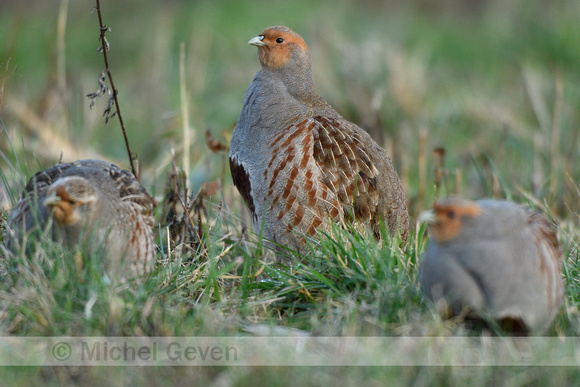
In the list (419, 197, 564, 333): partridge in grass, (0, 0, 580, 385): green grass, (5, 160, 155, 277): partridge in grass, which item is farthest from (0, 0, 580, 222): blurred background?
(419, 197, 564, 333): partridge in grass

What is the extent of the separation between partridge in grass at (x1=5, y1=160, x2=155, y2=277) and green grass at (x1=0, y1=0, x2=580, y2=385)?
0.28ft

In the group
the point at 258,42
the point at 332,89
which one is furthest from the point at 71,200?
the point at 332,89

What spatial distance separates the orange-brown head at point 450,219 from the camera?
107 inches

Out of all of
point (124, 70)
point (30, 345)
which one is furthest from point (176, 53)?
point (30, 345)

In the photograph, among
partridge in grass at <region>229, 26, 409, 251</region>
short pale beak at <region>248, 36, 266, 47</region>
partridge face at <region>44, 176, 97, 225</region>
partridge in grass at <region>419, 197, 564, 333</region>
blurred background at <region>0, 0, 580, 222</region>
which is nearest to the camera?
partridge in grass at <region>419, 197, 564, 333</region>

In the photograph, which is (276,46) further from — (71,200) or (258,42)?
(71,200)

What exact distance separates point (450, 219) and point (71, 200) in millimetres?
1426

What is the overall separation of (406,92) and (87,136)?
3.29 metres

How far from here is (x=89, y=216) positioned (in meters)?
3.05

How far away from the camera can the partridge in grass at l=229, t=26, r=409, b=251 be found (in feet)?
13.5

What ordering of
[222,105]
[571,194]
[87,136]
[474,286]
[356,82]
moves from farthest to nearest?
[222,105]
[356,82]
[87,136]
[571,194]
[474,286]

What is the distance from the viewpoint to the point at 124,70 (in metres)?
10.9

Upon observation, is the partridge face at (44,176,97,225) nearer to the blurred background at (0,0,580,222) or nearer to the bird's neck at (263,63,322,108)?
the blurred background at (0,0,580,222)

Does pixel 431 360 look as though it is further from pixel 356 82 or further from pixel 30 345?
pixel 356 82
